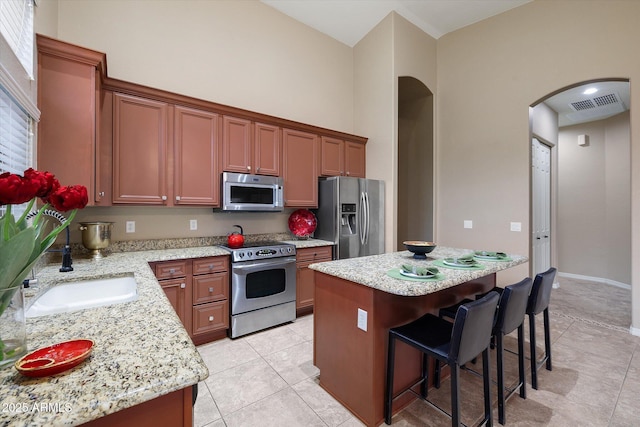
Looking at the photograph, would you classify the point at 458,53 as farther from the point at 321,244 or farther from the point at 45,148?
the point at 45,148

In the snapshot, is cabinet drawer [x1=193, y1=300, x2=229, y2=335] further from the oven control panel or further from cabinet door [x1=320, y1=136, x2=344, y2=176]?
cabinet door [x1=320, y1=136, x2=344, y2=176]

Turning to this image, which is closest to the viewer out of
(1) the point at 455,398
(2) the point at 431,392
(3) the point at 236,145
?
(1) the point at 455,398

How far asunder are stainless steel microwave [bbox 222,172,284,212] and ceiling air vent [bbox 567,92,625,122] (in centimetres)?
499

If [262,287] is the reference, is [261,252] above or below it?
above

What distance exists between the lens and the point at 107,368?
2.29 feet

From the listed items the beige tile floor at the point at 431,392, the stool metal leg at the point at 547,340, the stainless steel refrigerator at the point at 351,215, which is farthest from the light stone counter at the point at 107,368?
the stool metal leg at the point at 547,340

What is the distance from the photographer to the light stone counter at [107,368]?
22.0 inches

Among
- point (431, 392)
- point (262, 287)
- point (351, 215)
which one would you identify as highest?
point (351, 215)

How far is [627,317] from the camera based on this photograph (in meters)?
3.30

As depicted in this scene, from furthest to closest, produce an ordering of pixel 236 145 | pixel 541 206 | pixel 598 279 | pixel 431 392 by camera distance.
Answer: pixel 598 279
pixel 541 206
pixel 236 145
pixel 431 392

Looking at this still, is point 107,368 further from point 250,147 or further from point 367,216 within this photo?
point 367,216

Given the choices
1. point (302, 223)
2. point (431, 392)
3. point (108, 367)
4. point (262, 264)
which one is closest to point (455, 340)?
point (431, 392)

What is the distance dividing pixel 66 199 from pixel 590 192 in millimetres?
7208

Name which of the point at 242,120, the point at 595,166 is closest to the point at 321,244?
the point at 242,120
